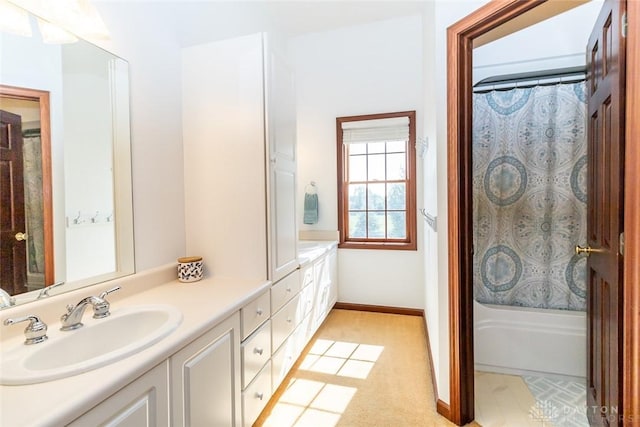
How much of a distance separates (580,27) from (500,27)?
3.57ft

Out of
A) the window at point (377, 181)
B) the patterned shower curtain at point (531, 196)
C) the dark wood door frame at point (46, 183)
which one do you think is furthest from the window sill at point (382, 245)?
the dark wood door frame at point (46, 183)

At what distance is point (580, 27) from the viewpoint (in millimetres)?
1977

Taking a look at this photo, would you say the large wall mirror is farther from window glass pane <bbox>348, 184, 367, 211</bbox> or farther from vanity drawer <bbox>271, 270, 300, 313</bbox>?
window glass pane <bbox>348, 184, 367, 211</bbox>

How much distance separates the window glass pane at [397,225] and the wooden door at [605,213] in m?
1.75

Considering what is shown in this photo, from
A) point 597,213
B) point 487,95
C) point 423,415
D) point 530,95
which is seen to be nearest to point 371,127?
point 487,95

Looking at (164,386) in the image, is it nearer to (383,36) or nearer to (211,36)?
(211,36)

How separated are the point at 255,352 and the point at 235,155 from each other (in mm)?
1069

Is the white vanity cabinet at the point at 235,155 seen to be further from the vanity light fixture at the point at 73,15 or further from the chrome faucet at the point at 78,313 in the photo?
the chrome faucet at the point at 78,313

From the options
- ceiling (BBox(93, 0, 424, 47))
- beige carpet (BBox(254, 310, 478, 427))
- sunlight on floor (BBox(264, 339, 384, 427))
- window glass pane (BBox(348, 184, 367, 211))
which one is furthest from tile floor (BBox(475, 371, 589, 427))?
ceiling (BBox(93, 0, 424, 47))

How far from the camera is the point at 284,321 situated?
185cm

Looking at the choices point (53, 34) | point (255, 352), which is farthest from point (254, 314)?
point (53, 34)

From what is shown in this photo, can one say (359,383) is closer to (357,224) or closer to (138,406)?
(138,406)

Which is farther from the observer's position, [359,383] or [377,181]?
[377,181]

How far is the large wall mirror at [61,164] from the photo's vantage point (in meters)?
1.00
